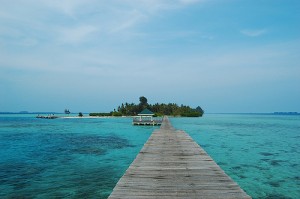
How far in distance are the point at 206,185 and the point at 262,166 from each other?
10.9 metres

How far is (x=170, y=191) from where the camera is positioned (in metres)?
6.37

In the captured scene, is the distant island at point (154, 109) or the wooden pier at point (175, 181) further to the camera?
the distant island at point (154, 109)

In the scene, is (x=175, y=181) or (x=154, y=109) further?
(x=154, y=109)

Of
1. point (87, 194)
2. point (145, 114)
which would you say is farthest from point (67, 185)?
point (145, 114)

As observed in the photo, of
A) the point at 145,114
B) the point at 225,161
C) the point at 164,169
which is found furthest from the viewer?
the point at 145,114

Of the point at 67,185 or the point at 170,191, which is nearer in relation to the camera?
the point at 170,191

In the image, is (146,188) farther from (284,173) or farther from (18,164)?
(18,164)

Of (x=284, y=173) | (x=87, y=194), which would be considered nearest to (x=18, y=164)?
(x=87, y=194)

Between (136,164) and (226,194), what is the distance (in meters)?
4.16

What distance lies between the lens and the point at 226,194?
239 inches

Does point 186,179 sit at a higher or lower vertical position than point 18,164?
higher

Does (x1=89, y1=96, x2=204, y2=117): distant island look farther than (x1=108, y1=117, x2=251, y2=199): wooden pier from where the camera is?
Yes

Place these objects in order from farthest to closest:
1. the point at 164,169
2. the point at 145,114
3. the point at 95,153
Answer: the point at 145,114 → the point at 95,153 → the point at 164,169

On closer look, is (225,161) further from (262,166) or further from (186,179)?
(186,179)
